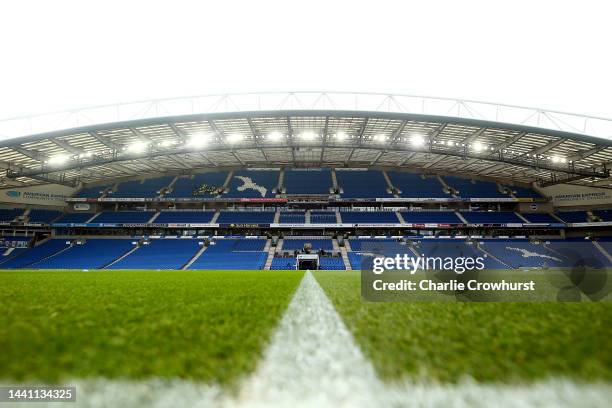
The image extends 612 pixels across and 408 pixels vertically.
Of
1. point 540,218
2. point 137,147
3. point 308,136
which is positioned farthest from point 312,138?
point 540,218

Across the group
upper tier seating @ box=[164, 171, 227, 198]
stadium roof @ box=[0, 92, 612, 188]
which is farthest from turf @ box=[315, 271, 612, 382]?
upper tier seating @ box=[164, 171, 227, 198]

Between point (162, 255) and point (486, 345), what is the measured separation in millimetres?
34657

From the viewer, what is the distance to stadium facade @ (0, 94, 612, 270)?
24828 millimetres

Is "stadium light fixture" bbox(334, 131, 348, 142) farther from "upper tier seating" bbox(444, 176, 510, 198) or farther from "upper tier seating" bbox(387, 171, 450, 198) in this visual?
"upper tier seating" bbox(444, 176, 510, 198)

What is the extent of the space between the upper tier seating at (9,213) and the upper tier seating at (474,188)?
52454 mm

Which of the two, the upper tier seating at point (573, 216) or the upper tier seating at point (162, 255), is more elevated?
the upper tier seating at point (573, 216)

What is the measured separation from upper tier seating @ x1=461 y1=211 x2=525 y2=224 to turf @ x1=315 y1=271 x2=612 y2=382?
130 ft

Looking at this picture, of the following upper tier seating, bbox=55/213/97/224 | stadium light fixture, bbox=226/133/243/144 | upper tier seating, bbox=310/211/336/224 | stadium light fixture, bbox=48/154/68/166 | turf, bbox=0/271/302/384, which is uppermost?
stadium light fixture, bbox=226/133/243/144

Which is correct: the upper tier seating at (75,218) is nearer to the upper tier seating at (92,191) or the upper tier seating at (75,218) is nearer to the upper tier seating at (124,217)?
the upper tier seating at (124,217)

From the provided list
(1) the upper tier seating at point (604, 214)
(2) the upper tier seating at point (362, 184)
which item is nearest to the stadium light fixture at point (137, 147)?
(2) the upper tier seating at point (362, 184)

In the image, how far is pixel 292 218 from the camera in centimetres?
3781

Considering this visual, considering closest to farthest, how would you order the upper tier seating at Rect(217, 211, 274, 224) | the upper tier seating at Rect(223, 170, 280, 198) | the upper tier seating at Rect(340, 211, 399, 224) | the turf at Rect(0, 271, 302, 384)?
the turf at Rect(0, 271, 302, 384) → the upper tier seating at Rect(340, 211, 399, 224) → the upper tier seating at Rect(217, 211, 274, 224) → the upper tier seating at Rect(223, 170, 280, 198)

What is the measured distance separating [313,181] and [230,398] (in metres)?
41.1

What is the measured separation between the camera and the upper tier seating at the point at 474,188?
39284 millimetres
